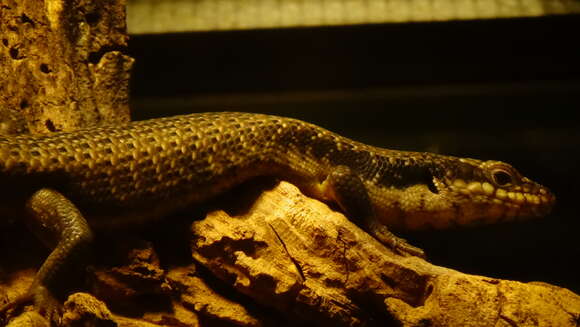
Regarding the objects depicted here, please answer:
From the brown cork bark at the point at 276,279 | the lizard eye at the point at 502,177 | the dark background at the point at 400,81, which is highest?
the dark background at the point at 400,81

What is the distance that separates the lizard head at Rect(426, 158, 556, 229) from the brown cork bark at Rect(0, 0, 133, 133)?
6.94ft

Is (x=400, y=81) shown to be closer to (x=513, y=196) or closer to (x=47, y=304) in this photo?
(x=513, y=196)

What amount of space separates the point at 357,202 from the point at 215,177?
836 millimetres

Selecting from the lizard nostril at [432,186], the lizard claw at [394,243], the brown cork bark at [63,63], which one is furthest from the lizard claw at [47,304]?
the lizard nostril at [432,186]

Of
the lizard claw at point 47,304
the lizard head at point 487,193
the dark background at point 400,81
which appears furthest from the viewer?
the dark background at point 400,81

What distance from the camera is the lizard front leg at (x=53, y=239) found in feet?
8.37

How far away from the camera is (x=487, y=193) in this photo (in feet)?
12.4

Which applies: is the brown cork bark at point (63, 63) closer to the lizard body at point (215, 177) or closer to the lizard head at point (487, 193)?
the lizard body at point (215, 177)

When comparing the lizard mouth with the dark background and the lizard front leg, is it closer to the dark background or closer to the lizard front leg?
the dark background

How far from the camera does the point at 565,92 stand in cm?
496

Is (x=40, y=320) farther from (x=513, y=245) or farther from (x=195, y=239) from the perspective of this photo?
(x=513, y=245)

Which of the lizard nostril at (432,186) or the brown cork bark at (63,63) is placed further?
the lizard nostril at (432,186)

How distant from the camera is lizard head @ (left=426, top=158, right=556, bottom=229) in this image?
12.4 feet

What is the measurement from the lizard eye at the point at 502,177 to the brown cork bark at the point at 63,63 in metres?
2.38
